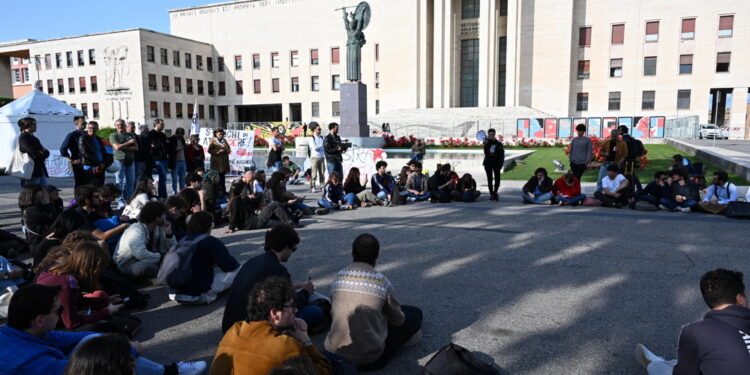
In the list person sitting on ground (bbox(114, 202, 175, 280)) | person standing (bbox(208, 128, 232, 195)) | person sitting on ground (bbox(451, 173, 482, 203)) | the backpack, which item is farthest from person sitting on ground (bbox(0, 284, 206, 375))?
person standing (bbox(208, 128, 232, 195))

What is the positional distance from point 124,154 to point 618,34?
4795 centimetres

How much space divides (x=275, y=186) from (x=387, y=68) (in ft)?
148

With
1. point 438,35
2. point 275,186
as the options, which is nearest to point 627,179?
point 275,186

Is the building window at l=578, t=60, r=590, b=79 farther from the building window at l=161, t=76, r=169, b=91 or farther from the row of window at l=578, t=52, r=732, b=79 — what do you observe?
the building window at l=161, t=76, r=169, b=91

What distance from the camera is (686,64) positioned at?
45.5 m

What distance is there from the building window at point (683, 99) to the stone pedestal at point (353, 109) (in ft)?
120

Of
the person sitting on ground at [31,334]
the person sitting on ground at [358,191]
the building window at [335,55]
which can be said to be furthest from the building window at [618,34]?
the person sitting on ground at [31,334]

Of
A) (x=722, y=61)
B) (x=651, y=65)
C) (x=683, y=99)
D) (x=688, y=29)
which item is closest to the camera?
(x=722, y=61)

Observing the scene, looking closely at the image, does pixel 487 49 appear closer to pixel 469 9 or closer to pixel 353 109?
pixel 469 9

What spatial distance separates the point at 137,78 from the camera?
5541 cm

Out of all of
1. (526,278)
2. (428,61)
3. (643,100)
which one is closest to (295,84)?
(428,61)

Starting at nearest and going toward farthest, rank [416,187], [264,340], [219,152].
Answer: [264,340], [416,187], [219,152]

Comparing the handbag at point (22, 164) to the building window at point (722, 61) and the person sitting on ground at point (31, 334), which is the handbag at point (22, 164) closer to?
the person sitting on ground at point (31, 334)

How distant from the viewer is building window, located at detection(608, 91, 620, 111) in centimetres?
4769
